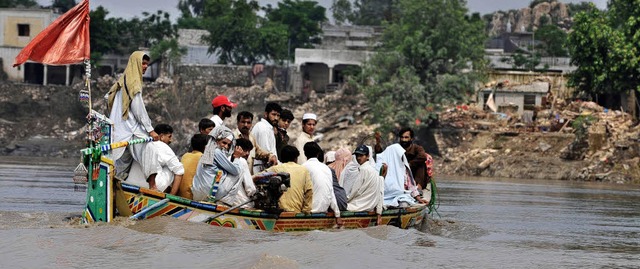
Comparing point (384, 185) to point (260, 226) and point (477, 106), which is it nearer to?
point (260, 226)

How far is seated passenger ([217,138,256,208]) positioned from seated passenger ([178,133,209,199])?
517 millimetres

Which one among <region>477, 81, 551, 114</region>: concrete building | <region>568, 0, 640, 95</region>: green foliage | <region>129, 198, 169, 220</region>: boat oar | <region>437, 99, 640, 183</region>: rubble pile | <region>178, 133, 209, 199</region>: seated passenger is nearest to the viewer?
<region>129, 198, 169, 220</region>: boat oar

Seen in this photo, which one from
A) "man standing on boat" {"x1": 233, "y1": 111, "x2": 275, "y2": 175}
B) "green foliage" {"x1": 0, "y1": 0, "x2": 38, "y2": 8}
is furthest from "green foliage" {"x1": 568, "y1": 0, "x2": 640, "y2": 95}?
"green foliage" {"x1": 0, "y1": 0, "x2": 38, "y2": 8}

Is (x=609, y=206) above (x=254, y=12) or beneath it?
beneath

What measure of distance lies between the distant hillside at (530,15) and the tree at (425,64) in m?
31.3

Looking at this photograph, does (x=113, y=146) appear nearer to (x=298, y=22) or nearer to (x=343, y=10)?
(x=298, y=22)

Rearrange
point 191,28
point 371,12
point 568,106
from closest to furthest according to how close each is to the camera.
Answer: point 568,106 → point 191,28 → point 371,12

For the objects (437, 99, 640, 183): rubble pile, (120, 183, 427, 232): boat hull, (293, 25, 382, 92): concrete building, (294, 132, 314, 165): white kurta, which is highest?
(293, 25, 382, 92): concrete building

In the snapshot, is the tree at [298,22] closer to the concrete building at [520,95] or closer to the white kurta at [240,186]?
the concrete building at [520,95]

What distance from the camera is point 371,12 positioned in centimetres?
9050

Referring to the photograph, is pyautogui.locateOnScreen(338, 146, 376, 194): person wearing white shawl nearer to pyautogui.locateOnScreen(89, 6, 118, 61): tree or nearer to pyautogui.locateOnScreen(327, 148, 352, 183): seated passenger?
pyautogui.locateOnScreen(327, 148, 352, 183): seated passenger

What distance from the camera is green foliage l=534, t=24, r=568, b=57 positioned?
6394cm

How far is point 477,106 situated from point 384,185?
37.2 metres

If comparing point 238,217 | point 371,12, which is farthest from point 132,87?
point 371,12
